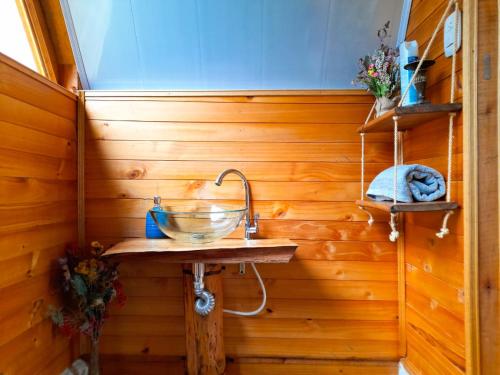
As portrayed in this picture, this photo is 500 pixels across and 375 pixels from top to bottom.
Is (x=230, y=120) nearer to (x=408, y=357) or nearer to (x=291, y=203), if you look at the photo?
(x=291, y=203)

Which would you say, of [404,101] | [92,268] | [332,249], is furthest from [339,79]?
[92,268]

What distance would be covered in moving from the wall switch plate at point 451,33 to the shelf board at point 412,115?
189 mm

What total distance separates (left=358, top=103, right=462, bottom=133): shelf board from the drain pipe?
0.89 m

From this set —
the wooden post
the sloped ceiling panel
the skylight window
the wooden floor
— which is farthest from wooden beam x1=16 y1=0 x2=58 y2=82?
the wooden floor

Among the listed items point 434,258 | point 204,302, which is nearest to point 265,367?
point 204,302

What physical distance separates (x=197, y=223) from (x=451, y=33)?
1.11m

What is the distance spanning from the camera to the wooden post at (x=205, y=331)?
131 centimetres

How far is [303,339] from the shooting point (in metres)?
1.52

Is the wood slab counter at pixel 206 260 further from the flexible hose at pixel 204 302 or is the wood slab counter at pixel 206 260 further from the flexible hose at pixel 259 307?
the flexible hose at pixel 259 307

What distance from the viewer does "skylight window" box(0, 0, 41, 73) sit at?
48.6 inches

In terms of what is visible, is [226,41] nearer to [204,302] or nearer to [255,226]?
[255,226]

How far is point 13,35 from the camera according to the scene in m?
1.29

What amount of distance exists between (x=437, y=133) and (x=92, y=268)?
1450 millimetres

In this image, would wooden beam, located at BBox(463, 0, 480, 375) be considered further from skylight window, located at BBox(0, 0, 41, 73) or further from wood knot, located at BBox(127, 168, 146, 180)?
skylight window, located at BBox(0, 0, 41, 73)
